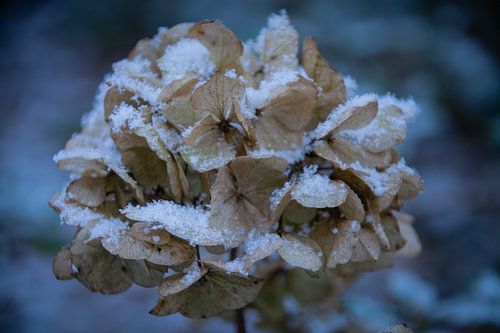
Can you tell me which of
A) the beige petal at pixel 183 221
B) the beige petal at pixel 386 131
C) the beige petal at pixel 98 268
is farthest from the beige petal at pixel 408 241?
the beige petal at pixel 98 268

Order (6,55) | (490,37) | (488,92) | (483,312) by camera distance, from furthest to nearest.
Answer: (6,55)
(490,37)
(488,92)
(483,312)

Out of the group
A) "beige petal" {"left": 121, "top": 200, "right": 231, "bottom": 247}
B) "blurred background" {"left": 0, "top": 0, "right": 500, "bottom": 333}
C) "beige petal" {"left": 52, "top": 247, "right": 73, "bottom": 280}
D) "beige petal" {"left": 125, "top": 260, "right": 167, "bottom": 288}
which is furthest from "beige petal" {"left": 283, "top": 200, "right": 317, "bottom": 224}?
"blurred background" {"left": 0, "top": 0, "right": 500, "bottom": 333}

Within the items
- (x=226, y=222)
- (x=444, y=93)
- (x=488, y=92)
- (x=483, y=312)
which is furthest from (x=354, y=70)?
(x=226, y=222)

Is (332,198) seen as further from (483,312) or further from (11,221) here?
(11,221)

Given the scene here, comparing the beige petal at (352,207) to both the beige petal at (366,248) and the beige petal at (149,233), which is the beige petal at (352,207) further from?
the beige petal at (149,233)

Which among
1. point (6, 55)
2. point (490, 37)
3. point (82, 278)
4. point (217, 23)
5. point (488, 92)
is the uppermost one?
point (217, 23)

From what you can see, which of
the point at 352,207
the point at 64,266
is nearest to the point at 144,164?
the point at 64,266
